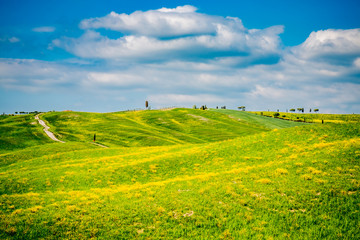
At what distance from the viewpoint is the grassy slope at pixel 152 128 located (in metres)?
93.5

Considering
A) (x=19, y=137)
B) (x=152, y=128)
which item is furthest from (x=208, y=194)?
(x=152, y=128)

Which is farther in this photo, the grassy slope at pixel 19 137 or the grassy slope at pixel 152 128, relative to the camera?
the grassy slope at pixel 152 128

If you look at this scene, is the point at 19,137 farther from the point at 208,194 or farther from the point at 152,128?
the point at 208,194

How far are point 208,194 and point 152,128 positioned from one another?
102 m

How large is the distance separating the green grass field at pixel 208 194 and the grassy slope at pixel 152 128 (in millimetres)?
44914

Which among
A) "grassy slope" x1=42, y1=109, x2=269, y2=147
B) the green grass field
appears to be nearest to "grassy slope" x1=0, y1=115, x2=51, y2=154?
"grassy slope" x1=42, y1=109, x2=269, y2=147

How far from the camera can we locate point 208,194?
24047mm

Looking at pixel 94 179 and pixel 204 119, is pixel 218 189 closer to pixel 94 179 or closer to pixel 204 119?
pixel 94 179


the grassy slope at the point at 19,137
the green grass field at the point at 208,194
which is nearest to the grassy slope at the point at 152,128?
the grassy slope at the point at 19,137

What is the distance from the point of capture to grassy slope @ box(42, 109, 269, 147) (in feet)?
307

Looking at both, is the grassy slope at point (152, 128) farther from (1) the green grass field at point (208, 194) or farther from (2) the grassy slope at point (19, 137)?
(1) the green grass field at point (208, 194)

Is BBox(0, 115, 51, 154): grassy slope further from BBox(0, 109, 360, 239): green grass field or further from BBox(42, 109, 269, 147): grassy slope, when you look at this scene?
BBox(0, 109, 360, 239): green grass field

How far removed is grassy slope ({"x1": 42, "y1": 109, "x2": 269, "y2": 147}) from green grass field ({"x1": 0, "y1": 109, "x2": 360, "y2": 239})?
44.9 m

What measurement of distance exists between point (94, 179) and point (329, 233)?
2948cm
